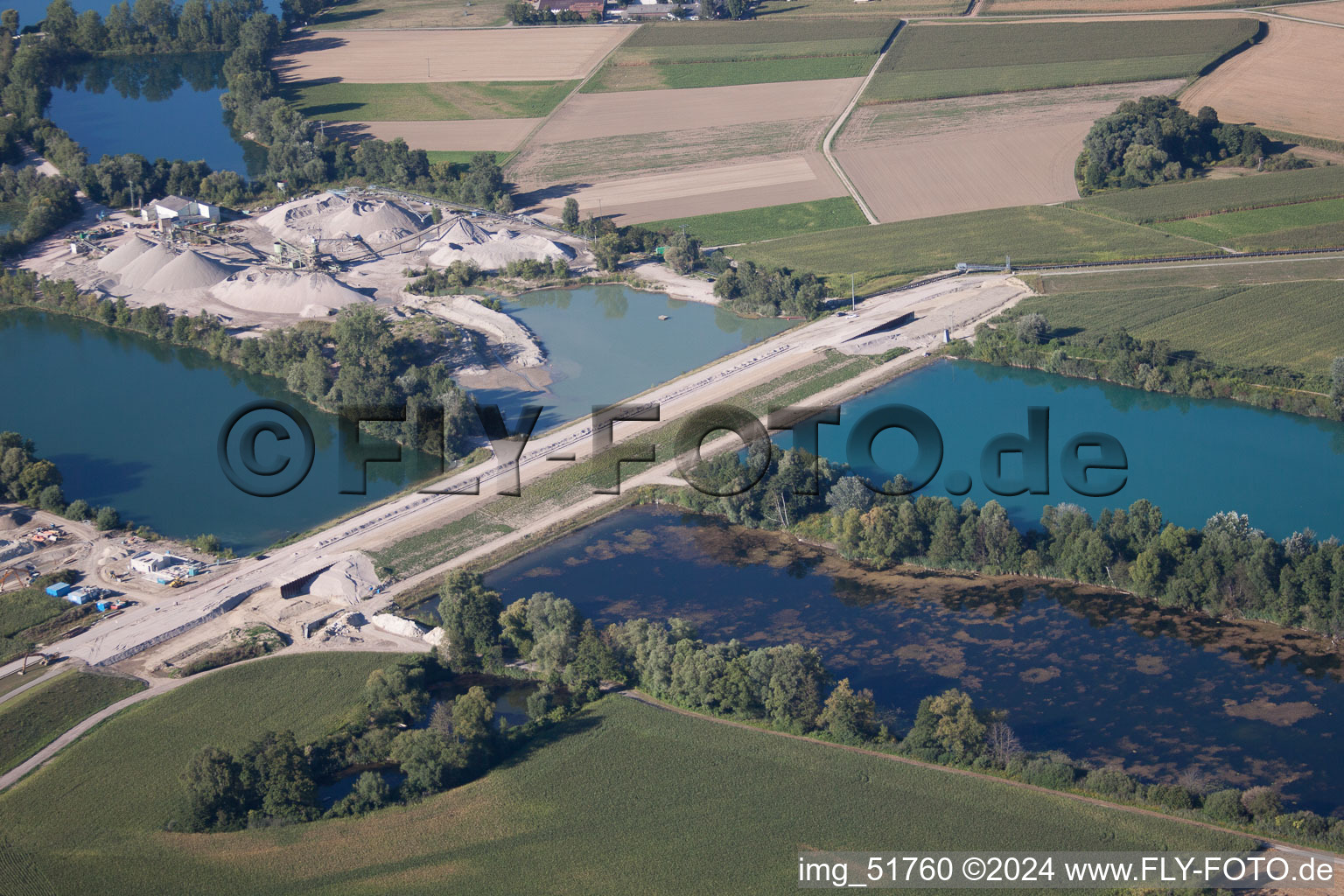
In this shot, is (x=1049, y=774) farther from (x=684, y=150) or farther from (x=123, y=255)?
(x=684, y=150)

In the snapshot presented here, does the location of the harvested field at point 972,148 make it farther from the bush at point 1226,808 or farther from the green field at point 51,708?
the green field at point 51,708

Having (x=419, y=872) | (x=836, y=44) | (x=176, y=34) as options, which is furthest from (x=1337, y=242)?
(x=176, y=34)

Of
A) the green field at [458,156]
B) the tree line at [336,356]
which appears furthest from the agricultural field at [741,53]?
the tree line at [336,356]

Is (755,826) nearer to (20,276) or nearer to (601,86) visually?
(20,276)

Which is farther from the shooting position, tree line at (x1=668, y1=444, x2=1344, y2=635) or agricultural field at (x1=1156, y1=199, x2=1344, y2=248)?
agricultural field at (x1=1156, y1=199, x2=1344, y2=248)

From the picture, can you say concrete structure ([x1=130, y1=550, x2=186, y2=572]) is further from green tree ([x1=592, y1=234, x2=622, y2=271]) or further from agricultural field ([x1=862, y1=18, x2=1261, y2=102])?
→ agricultural field ([x1=862, y1=18, x2=1261, y2=102])

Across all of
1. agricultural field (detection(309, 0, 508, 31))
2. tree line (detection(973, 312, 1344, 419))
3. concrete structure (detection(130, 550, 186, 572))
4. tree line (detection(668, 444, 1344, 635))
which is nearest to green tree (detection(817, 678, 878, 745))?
tree line (detection(668, 444, 1344, 635))
